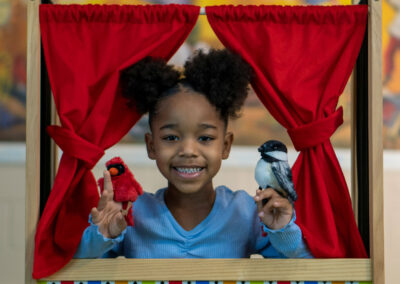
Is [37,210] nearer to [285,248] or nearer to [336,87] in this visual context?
[285,248]

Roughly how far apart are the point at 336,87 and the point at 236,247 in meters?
0.53

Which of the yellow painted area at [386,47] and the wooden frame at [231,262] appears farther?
the yellow painted area at [386,47]

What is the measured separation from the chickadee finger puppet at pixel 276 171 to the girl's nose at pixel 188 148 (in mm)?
198

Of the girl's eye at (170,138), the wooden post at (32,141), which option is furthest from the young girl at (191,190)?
the wooden post at (32,141)

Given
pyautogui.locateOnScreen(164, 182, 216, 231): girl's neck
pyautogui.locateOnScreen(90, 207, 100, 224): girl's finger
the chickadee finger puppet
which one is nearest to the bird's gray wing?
the chickadee finger puppet

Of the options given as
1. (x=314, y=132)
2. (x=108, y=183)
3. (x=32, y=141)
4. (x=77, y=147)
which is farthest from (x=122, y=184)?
(x=314, y=132)

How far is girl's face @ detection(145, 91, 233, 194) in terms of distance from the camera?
146 cm

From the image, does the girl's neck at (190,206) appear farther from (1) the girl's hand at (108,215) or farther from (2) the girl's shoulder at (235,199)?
(1) the girl's hand at (108,215)

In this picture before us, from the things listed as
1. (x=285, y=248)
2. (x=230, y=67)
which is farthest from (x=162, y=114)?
(x=285, y=248)

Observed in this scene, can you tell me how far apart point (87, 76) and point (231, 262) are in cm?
63

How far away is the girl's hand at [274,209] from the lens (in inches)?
51.5

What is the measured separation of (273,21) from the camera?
1459 mm

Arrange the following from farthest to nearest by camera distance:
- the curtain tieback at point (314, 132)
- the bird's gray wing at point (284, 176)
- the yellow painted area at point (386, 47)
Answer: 1. the yellow painted area at point (386, 47)
2. the curtain tieback at point (314, 132)
3. the bird's gray wing at point (284, 176)

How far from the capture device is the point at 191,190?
1479 millimetres
